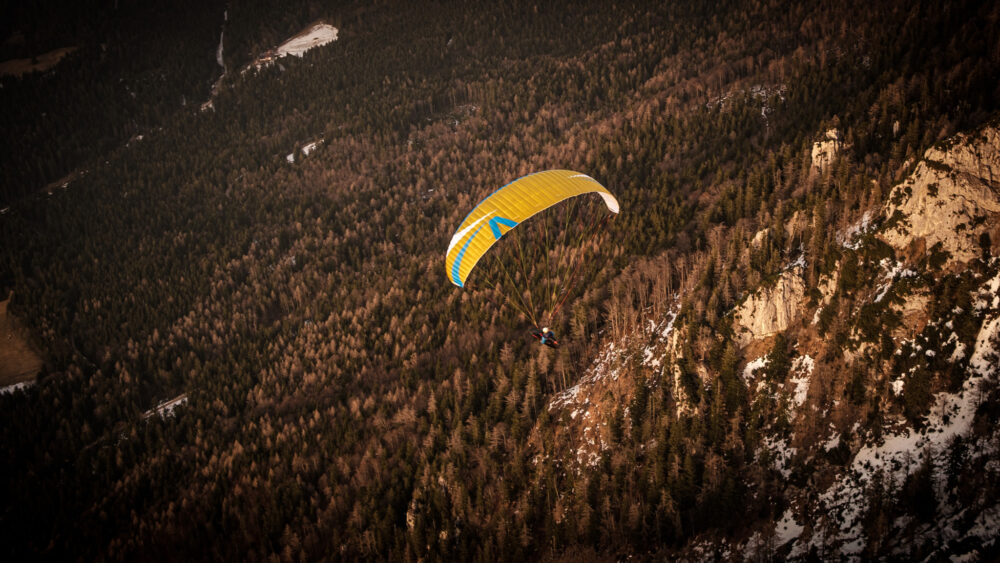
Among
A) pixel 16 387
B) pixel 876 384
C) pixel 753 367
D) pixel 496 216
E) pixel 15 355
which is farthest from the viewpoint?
pixel 15 355

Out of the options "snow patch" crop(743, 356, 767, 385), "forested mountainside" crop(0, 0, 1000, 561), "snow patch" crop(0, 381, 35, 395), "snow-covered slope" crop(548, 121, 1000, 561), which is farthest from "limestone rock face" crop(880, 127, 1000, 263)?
"snow patch" crop(0, 381, 35, 395)

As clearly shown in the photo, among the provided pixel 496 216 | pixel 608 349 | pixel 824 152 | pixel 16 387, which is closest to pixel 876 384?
pixel 608 349

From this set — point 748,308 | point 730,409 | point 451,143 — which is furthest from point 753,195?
point 451,143

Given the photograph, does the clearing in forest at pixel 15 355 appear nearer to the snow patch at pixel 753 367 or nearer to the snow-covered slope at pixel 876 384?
the snow-covered slope at pixel 876 384

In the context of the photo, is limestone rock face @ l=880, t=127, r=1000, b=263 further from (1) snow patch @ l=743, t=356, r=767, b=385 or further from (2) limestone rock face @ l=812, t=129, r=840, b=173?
(2) limestone rock face @ l=812, t=129, r=840, b=173

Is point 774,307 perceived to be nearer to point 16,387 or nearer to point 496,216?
point 496,216
